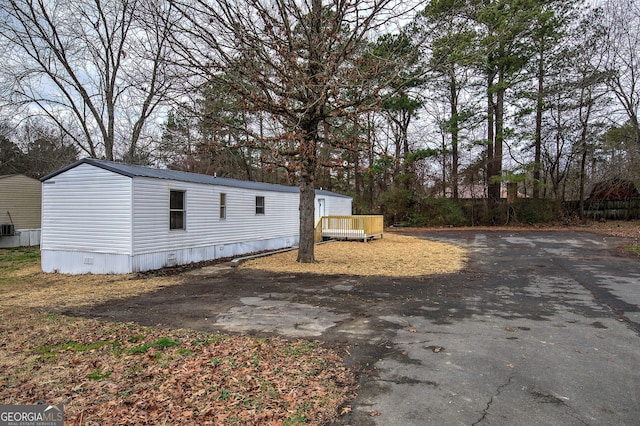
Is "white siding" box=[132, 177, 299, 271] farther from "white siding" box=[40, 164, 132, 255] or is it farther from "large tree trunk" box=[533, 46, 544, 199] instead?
"large tree trunk" box=[533, 46, 544, 199]

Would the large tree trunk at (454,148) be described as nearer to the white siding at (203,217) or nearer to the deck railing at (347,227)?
the deck railing at (347,227)

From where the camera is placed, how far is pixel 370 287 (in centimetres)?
748

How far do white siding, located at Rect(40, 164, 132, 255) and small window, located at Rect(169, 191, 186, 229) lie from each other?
55.2 inches

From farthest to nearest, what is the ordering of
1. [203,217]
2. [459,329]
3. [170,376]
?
[203,217] < [459,329] < [170,376]

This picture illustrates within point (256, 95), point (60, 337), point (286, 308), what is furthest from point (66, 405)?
point (256, 95)

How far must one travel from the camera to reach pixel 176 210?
10.8 metres

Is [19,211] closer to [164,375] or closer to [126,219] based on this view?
[126,219]

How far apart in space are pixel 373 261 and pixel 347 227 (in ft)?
20.4

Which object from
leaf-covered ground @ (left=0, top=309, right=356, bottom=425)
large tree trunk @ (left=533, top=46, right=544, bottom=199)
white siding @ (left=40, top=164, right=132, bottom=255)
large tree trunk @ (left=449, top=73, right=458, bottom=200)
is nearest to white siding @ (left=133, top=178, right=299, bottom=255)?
white siding @ (left=40, top=164, right=132, bottom=255)

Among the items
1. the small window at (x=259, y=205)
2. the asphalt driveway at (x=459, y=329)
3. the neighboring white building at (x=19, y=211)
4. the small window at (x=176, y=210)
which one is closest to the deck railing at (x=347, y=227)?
the small window at (x=259, y=205)

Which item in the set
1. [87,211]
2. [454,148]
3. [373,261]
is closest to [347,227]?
[373,261]

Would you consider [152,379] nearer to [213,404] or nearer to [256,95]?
[213,404]

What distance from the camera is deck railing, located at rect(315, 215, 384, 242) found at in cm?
1703

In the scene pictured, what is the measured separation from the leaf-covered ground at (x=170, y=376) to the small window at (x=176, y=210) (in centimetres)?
635
